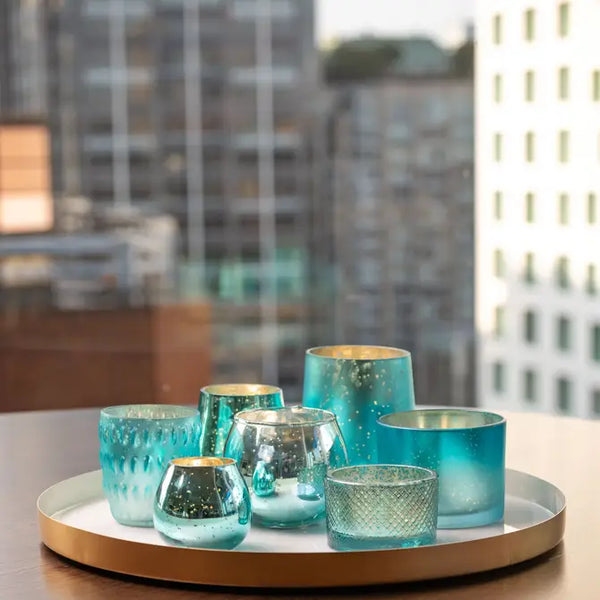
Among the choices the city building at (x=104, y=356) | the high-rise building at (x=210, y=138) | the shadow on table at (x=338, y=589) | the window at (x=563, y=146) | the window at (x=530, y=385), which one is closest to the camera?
the shadow on table at (x=338, y=589)

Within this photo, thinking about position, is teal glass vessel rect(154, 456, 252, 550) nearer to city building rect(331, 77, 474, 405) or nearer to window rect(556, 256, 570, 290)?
window rect(556, 256, 570, 290)

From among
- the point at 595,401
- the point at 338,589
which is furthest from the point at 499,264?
the point at 338,589

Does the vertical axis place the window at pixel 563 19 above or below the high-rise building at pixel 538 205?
above

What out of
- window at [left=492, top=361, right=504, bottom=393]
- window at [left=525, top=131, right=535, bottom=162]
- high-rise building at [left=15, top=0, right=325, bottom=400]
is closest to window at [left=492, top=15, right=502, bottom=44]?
window at [left=525, top=131, right=535, bottom=162]

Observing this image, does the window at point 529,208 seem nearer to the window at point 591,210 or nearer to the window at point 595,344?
the window at point 591,210

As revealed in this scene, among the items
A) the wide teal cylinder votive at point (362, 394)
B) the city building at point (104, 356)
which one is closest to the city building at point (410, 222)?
the city building at point (104, 356)
